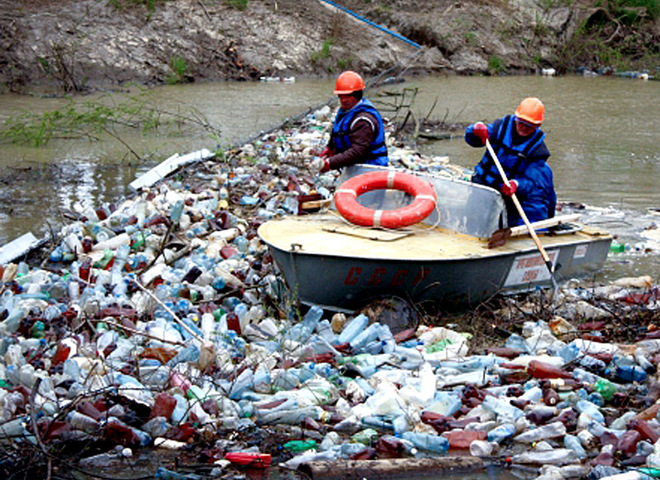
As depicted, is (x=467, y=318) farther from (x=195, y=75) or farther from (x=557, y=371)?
(x=195, y=75)

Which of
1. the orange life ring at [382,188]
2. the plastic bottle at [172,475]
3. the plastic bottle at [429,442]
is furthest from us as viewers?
the orange life ring at [382,188]

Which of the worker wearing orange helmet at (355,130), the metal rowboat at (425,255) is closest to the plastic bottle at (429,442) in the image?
the metal rowboat at (425,255)

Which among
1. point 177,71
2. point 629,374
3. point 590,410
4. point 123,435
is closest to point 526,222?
point 629,374

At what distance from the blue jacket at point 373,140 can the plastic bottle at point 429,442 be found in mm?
3695

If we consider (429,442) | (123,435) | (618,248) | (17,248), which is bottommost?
(17,248)

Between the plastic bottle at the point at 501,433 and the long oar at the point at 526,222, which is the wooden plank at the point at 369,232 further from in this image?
the plastic bottle at the point at 501,433

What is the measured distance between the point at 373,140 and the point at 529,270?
5.93 feet

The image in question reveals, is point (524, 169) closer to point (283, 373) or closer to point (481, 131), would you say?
point (481, 131)

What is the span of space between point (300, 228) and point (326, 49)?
64.4ft

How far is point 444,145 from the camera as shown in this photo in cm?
1554

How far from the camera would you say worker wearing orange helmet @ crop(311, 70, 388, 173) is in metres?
7.46

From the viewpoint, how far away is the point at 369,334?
5.56 meters

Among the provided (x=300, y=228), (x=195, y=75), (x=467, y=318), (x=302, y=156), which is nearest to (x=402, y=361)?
(x=467, y=318)

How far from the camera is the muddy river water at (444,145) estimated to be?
10320 millimetres
